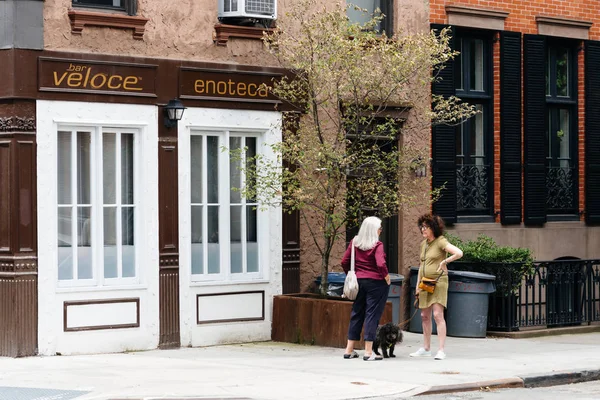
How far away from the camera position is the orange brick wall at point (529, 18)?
18.9 metres

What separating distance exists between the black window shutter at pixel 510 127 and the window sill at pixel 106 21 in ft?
21.6

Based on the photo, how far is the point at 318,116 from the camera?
16688mm

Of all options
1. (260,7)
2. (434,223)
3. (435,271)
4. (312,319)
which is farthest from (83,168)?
(435,271)

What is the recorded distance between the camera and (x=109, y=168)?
15.1 meters

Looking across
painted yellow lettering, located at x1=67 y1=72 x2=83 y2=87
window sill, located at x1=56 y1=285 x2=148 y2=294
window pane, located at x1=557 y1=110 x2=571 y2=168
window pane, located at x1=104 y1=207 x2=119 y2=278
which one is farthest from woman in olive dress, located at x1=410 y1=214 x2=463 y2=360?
window pane, located at x1=557 y1=110 x2=571 y2=168

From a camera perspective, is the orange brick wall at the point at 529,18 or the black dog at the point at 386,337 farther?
the orange brick wall at the point at 529,18

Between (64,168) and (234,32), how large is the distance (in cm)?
299

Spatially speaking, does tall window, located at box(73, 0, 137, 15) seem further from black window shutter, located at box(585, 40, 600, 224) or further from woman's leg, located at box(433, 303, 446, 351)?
black window shutter, located at box(585, 40, 600, 224)

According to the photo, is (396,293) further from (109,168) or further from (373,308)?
(109,168)

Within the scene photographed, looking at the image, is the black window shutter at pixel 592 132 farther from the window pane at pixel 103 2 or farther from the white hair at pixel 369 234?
the window pane at pixel 103 2

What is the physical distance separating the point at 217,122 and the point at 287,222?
5.71 ft

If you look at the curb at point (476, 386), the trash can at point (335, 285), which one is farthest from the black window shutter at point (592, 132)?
the curb at point (476, 386)

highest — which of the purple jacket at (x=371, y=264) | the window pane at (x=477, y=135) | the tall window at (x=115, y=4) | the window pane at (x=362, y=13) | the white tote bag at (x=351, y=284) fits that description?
the window pane at (x=362, y=13)

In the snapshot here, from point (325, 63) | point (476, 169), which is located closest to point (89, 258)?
point (325, 63)
